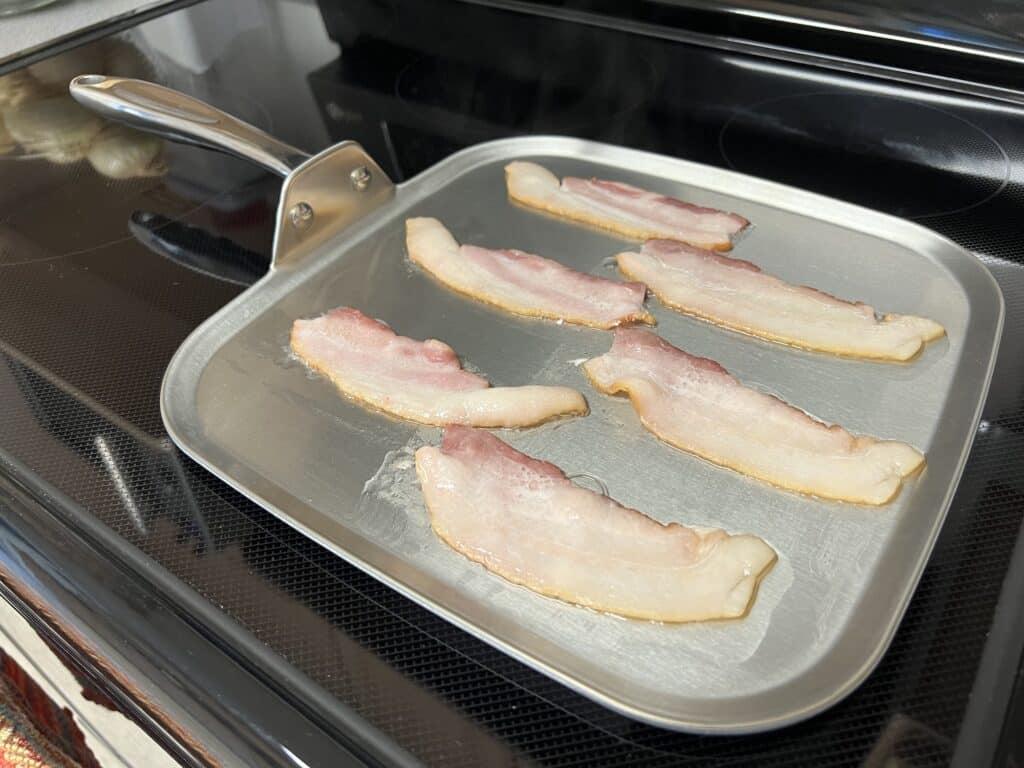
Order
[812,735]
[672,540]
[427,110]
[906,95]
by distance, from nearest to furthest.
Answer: [812,735]
[672,540]
[906,95]
[427,110]

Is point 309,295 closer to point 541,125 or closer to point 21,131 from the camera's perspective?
point 541,125

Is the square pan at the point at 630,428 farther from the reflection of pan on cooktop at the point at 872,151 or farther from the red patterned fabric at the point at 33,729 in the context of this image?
the red patterned fabric at the point at 33,729

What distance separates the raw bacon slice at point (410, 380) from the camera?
2.60 feet

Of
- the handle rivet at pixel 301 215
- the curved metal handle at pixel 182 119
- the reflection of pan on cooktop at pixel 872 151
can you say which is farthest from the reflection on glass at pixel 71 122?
the reflection of pan on cooktop at pixel 872 151

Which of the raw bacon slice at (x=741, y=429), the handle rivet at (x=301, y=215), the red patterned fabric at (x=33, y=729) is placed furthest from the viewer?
the handle rivet at (x=301, y=215)

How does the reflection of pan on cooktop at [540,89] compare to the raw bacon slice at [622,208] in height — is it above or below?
above

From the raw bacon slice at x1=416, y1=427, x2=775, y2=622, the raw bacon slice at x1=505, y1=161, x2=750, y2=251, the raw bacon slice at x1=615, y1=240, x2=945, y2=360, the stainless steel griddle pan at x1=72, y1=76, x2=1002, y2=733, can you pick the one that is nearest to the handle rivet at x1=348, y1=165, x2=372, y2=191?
the stainless steel griddle pan at x1=72, y1=76, x2=1002, y2=733

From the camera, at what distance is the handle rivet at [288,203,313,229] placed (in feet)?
3.22

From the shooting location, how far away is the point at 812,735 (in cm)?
55

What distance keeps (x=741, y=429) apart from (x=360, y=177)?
1.75 ft

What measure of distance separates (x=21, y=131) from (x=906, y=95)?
1178mm

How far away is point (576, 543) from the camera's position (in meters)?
0.67

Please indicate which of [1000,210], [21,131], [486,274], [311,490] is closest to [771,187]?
[1000,210]

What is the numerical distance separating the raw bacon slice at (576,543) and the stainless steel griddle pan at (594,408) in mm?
14
